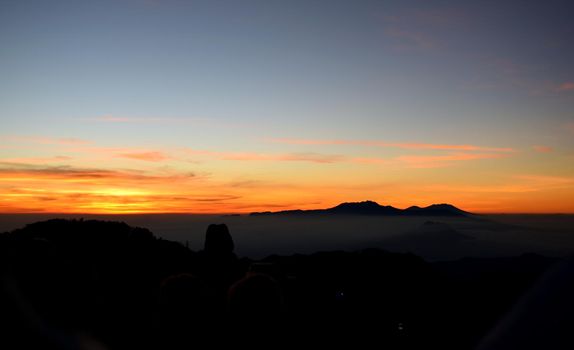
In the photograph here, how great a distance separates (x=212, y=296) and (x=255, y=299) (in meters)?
0.89

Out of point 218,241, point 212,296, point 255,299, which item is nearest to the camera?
point 255,299

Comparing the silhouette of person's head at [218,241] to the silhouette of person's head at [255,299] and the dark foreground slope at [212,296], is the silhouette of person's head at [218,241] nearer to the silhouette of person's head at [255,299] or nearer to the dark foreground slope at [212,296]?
the dark foreground slope at [212,296]

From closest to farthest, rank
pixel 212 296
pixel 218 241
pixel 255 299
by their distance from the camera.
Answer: pixel 255 299 → pixel 212 296 → pixel 218 241

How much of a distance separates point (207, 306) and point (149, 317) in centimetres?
97

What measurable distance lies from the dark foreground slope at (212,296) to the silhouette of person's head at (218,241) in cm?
17

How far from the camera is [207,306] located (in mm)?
7992

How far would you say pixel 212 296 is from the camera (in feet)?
28.6

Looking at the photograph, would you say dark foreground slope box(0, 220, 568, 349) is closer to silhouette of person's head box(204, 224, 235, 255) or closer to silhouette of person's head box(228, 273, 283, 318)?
silhouette of person's head box(228, 273, 283, 318)

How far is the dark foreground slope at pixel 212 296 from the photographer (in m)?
2.33

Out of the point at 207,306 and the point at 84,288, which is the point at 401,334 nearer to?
the point at 207,306

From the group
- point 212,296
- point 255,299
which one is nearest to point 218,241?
point 212,296

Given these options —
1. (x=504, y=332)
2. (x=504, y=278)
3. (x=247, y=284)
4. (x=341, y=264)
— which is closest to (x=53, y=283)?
(x=504, y=332)

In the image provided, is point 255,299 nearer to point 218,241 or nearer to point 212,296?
point 212,296

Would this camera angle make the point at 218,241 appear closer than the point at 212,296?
No
